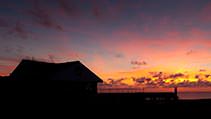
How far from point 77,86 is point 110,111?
17.5 metres

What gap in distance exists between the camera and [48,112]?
55.0 feet

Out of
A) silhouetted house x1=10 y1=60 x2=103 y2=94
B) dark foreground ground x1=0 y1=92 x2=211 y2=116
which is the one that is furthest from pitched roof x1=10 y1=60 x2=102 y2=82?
dark foreground ground x1=0 y1=92 x2=211 y2=116

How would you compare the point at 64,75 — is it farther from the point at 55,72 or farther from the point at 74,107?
the point at 74,107

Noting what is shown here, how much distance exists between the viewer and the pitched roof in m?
33.6

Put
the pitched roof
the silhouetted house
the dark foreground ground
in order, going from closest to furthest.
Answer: the dark foreground ground < the silhouetted house < the pitched roof

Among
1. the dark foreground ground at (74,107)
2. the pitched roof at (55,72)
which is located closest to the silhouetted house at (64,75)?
the pitched roof at (55,72)

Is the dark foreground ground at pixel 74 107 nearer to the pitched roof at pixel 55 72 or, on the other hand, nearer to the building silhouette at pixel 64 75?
the building silhouette at pixel 64 75

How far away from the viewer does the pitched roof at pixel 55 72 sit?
3359 centimetres

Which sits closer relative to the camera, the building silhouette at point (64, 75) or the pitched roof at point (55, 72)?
the building silhouette at point (64, 75)

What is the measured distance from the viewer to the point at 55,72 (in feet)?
110

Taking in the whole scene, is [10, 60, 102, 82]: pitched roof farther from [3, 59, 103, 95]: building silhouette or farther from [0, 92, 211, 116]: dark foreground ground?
[0, 92, 211, 116]: dark foreground ground

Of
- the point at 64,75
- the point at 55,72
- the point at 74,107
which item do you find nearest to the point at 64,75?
the point at 64,75

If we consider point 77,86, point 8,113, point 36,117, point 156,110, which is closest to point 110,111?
point 156,110

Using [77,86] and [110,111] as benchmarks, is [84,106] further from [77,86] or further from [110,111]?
[77,86]
